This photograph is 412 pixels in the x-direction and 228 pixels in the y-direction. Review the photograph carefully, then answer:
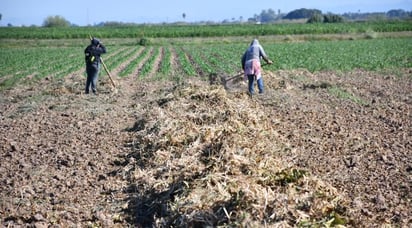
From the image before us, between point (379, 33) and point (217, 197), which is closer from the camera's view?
point (217, 197)

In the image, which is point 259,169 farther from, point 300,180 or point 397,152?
point 397,152

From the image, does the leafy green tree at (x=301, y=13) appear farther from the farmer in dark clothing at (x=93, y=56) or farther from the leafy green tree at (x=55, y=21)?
the farmer in dark clothing at (x=93, y=56)

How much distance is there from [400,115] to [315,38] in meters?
35.1

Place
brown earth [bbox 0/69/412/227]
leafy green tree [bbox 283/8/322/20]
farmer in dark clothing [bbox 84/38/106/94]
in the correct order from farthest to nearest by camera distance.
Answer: leafy green tree [bbox 283/8/322/20]
farmer in dark clothing [bbox 84/38/106/94]
brown earth [bbox 0/69/412/227]

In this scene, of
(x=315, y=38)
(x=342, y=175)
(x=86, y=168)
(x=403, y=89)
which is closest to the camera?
(x=342, y=175)

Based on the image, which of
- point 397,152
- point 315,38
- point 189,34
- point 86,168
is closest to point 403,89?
point 397,152

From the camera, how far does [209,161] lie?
6.48 m

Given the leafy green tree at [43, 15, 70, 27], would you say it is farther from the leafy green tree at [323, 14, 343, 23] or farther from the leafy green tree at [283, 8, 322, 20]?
the leafy green tree at [283, 8, 322, 20]

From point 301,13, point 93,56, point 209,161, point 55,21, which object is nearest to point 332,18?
point 55,21

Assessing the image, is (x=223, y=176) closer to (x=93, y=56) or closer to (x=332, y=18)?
(x=93, y=56)

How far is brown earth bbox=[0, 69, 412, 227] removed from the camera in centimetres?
502

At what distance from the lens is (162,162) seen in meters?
6.79

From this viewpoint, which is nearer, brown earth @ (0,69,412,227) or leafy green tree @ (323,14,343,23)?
brown earth @ (0,69,412,227)

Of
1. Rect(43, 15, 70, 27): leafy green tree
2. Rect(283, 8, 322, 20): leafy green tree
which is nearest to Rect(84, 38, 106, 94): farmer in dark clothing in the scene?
Rect(43, 15, 70, 27): leafy green tree
